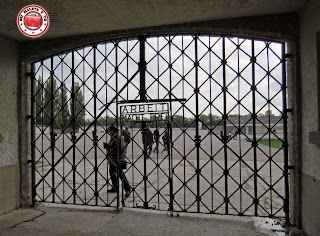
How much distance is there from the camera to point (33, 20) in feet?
11.1

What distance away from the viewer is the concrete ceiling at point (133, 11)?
3082 mm

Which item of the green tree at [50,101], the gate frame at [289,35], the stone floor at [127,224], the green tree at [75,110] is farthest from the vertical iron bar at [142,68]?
the stone floor at [127,224]

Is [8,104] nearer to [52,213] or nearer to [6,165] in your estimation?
[6,165]

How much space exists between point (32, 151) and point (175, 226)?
300 centimetres

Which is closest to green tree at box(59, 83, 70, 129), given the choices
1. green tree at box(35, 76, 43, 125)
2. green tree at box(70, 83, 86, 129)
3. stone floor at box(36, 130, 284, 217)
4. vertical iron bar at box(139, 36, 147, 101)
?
green tree at box(70, 83, 86, 129)

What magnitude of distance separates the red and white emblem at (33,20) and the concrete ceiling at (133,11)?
68 mm

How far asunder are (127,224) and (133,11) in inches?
121

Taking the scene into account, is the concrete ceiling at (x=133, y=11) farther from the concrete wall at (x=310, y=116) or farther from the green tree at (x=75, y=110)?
the green tree at (x=75, y=110)

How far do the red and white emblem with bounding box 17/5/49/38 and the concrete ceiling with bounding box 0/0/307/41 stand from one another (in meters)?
0.07

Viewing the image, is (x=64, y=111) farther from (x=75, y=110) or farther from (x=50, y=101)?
(x=50, y=101)

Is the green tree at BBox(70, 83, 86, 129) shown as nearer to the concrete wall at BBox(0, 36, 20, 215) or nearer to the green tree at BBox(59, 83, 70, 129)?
the green tree at BBox(59, 83, 70, 129)

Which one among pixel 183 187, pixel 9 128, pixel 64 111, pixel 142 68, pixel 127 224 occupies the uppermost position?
pixel 142 68

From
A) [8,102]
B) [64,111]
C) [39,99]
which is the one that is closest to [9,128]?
[8,102]

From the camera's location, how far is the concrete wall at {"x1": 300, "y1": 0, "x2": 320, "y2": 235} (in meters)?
2.88
